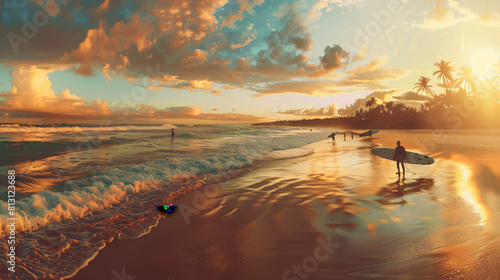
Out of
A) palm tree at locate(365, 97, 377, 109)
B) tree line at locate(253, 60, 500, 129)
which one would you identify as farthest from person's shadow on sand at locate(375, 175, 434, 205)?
palm tree at locate(365, 97, 377, 109)

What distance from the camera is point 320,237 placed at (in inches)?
231

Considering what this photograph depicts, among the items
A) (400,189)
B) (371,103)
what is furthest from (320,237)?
(371,103)

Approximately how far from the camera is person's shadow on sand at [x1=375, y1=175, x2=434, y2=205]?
885cm

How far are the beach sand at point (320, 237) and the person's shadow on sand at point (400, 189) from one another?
65mm

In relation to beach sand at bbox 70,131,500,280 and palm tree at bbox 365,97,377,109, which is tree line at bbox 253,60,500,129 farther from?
beach sand at bbox 70,131,500,280

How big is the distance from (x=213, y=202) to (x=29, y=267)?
5.15m

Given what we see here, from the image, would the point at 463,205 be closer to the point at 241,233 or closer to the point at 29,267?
the point at 241,233

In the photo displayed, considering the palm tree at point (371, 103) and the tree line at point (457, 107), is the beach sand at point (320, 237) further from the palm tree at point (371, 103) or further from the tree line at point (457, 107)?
the palm tree at point (371, 103)

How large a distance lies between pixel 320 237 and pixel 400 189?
6369 millimetres

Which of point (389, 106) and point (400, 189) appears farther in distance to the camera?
point (389, 106)

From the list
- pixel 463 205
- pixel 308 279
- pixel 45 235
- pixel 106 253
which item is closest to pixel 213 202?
pixel 106 253

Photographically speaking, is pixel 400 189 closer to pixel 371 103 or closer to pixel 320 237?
pixel 320 237

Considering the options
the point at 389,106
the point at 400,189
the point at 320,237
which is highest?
the point at 389,106

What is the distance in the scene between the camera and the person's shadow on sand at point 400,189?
348 inches
